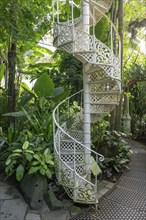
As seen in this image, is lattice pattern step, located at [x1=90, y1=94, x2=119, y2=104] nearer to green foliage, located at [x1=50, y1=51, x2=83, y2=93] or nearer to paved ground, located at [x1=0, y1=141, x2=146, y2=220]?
paved ground, located at [x1=0, y1=141, x2=146, y2=220]

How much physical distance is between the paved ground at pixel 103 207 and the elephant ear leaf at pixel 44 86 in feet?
5.73

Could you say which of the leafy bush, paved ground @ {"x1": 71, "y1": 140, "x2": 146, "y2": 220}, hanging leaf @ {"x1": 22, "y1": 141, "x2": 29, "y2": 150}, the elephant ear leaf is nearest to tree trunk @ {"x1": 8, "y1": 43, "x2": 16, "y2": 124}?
the elephant ear leaf

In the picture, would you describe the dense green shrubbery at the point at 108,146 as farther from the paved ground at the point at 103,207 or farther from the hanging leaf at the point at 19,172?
the hanging leaf at the point at 19,172

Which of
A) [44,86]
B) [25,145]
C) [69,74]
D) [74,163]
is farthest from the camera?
→ [69,74]

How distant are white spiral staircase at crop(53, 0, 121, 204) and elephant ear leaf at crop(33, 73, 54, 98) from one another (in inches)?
25.0

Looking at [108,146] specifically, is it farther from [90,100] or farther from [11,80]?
[11,80]

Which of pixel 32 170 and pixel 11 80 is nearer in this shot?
pixel 32 170

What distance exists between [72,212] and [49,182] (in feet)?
1.95

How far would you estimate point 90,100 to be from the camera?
3.37 meters

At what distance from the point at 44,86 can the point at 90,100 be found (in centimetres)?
100

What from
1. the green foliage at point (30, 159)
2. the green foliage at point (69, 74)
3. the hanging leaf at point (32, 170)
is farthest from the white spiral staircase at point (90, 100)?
the green foliage at point (69, 74)

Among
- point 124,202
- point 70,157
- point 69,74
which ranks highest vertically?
point 69,74

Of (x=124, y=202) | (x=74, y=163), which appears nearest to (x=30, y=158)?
(x=74, y=163)

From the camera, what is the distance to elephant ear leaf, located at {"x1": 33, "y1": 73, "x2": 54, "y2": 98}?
3.76 meters
